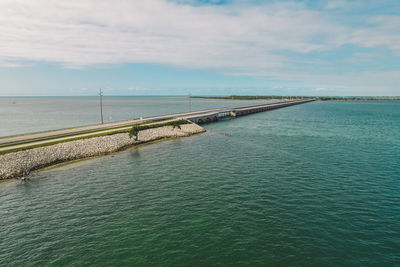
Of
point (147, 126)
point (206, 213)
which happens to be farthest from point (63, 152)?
point (206, 213)

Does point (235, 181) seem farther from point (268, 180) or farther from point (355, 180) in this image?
point (355, 180)

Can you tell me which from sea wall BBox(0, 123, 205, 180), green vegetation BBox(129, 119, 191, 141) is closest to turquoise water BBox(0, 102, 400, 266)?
sea wall BBox(0, 123, 205, 180)

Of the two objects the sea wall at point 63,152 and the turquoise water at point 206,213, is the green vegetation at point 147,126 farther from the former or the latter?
the turquoise water at point 206,213

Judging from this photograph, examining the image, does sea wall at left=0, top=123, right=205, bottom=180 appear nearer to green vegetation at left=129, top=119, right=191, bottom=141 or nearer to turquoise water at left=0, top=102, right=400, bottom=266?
green vegetation at left=129, top=119, right=191, bottom=141

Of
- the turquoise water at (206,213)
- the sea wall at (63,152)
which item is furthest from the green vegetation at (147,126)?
the turquoise water at (206,213)

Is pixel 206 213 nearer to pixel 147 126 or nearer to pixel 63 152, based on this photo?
pixel 63 152
